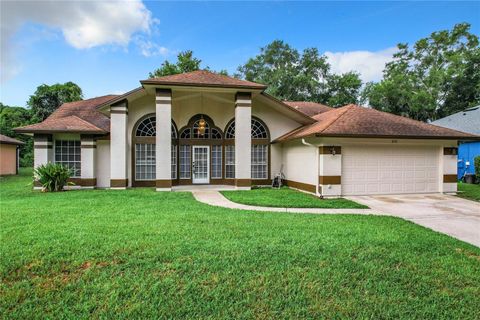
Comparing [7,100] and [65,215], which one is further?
[7,100]

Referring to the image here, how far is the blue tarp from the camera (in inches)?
700

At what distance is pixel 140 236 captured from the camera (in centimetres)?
543

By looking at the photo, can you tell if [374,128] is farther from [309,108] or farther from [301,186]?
[309,108]

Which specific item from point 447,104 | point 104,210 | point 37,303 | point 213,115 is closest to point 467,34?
point 447,104

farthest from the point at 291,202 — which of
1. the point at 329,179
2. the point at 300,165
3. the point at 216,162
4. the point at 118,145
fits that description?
the point at 118,145

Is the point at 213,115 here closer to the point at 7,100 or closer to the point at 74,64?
the point at 74,64

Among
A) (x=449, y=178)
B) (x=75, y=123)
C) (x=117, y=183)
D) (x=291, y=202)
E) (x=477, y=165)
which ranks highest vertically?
(x=75, y=123)

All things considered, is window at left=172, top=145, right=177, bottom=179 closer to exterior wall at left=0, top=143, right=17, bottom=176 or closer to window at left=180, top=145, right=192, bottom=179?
window at left=180, top=145, right=192, bottom=179

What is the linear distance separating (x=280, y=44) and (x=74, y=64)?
25.6 meters

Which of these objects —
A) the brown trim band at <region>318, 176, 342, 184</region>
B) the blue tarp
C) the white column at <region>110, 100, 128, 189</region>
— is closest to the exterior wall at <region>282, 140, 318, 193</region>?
the brown trim band at <region>318, 176, 342, 184</region>

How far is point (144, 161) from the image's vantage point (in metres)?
14.3

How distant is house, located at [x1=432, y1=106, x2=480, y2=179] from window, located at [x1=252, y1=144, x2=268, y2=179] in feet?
40.1

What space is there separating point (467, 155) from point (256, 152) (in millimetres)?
13980

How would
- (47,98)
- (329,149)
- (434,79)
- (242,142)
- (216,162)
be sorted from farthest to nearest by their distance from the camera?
(47,98) → (434,79) → (216,162) → (242,142) → (329,149)
